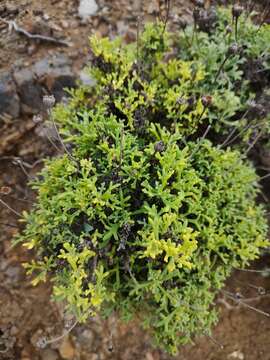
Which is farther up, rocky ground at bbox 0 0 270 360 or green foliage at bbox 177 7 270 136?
green foliage at bbox 177 7 270 136

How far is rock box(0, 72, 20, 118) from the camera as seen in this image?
11.5 ft

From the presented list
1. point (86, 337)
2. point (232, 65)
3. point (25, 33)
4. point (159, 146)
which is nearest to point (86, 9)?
point (25, 33)

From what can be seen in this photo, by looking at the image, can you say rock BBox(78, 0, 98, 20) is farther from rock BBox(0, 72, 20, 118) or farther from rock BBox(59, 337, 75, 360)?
rock BBox(59, 337, 75, 360)

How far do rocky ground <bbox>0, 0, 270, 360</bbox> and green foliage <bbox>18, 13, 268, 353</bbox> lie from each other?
0.42 metres

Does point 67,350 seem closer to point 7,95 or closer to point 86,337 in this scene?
point 86,337

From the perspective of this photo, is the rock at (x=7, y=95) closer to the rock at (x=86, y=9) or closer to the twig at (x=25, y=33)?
the twig at (x=25, y=33)

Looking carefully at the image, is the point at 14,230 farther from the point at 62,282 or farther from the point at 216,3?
→ the point at 216,3

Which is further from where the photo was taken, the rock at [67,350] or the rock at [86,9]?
the rock at [86,9]

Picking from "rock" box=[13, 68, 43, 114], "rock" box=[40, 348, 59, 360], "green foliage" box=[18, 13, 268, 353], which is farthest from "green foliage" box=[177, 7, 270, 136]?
"rock" box=[40, 348, 59, 360]

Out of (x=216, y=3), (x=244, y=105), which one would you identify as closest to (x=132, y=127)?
(x=244, y=105)

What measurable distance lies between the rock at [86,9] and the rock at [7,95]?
927 millimetres

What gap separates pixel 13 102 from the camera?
11.6 feet

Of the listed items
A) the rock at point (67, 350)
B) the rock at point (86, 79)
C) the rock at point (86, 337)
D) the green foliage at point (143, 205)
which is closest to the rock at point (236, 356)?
the green foliage at point (143, 205)

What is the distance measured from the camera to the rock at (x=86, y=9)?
388 centimetres
